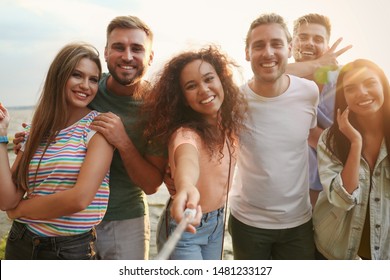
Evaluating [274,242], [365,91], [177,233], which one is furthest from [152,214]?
[177,233]

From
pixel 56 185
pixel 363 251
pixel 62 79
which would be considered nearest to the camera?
pixel 56 185

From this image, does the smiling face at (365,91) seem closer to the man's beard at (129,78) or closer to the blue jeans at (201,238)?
the blue jeans at (201,238)

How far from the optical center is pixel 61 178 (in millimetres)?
1533

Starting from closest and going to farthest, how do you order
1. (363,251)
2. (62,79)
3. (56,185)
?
1. (56,185)
2. (62,79)
3. (363,251)

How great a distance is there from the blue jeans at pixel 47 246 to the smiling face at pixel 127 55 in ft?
2.36

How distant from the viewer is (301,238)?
6.15 feet

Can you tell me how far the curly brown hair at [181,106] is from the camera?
5.81ft

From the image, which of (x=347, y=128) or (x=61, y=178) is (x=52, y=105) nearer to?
(x=61, y=178)

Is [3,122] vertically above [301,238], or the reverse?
[3,122]
